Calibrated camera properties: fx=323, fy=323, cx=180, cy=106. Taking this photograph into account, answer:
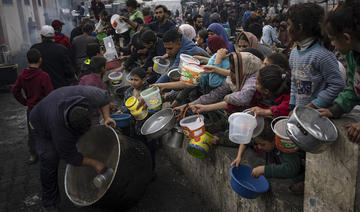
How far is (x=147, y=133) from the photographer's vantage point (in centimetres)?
331

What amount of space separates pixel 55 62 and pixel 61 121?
3000 mm

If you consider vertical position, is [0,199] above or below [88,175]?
below

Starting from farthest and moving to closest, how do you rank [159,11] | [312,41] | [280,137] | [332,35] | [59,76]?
[159,11] → [59,76] → [312,41] → [280,137] → [332,35]

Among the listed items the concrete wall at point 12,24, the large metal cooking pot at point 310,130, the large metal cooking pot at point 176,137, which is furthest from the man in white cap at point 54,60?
the concrete wall at point 12,24

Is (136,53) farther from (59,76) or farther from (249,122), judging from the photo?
(249,122)

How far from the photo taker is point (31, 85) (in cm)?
458

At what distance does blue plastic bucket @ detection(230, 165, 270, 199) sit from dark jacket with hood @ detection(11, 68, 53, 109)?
10.4 feet

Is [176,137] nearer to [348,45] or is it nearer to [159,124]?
[159,124]

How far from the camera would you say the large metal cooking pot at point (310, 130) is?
188 cm

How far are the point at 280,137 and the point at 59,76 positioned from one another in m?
4.52

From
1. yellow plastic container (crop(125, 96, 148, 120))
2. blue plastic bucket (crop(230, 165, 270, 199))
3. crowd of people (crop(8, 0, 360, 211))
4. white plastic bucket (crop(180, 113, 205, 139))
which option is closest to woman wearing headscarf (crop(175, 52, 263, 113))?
crowd of people (crop(8, 0, 360, 211))

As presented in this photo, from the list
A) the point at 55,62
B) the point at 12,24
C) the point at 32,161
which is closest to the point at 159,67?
the point at 55,62

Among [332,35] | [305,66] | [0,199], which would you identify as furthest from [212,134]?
[0,199]

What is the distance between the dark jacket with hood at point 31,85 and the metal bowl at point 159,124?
1997 millimetres
